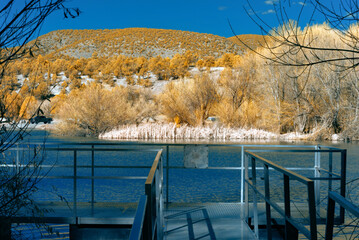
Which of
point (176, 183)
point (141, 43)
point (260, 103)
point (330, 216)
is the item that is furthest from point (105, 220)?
point (141, 43)

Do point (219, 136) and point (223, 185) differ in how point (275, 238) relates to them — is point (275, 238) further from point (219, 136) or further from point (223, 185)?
point (219, 136)

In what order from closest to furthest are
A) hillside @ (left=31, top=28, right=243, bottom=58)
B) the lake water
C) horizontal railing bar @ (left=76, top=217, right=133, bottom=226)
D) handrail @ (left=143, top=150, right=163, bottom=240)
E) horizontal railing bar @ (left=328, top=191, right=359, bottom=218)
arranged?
horizontal railing bar @ (left=328, top=191, right=359, bottom=218)
handrail @ (left=143, top=150, right=163, bottom=240)
horizontal railing bar @ (left=76, top=217, right=133, bottom=226)
the lake water
hillside @ (left=31, top=28, right=243, bottom=58)

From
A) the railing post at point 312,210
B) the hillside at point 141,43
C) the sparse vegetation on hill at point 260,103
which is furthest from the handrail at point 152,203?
the hillside at point 141,43

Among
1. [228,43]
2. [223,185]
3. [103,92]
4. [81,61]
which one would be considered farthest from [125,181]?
[228,43]

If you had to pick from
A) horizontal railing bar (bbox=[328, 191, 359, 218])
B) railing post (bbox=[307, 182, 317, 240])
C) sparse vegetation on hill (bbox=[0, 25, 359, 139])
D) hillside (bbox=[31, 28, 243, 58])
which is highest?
hillside (bbox=[31, 28, 243, 58])

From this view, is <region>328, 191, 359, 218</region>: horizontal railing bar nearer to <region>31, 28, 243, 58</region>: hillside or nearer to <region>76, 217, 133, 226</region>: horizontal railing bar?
<region>76, 217, 133, 226</region>: horizontal railing bar

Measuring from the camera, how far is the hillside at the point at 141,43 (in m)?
80.1

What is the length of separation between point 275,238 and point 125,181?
7.03 m

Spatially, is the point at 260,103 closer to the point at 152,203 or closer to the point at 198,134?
the point at 198,134

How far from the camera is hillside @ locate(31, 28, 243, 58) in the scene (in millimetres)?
80062

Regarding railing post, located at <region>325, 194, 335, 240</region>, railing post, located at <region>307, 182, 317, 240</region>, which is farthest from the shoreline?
railing post, located at <region>325, 194, 335, 240</region>

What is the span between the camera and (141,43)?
84562 millimetres

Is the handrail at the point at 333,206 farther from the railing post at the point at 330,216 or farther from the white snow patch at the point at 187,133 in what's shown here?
the white snow patch at the point at 187,133

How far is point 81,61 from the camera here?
6762 cm
